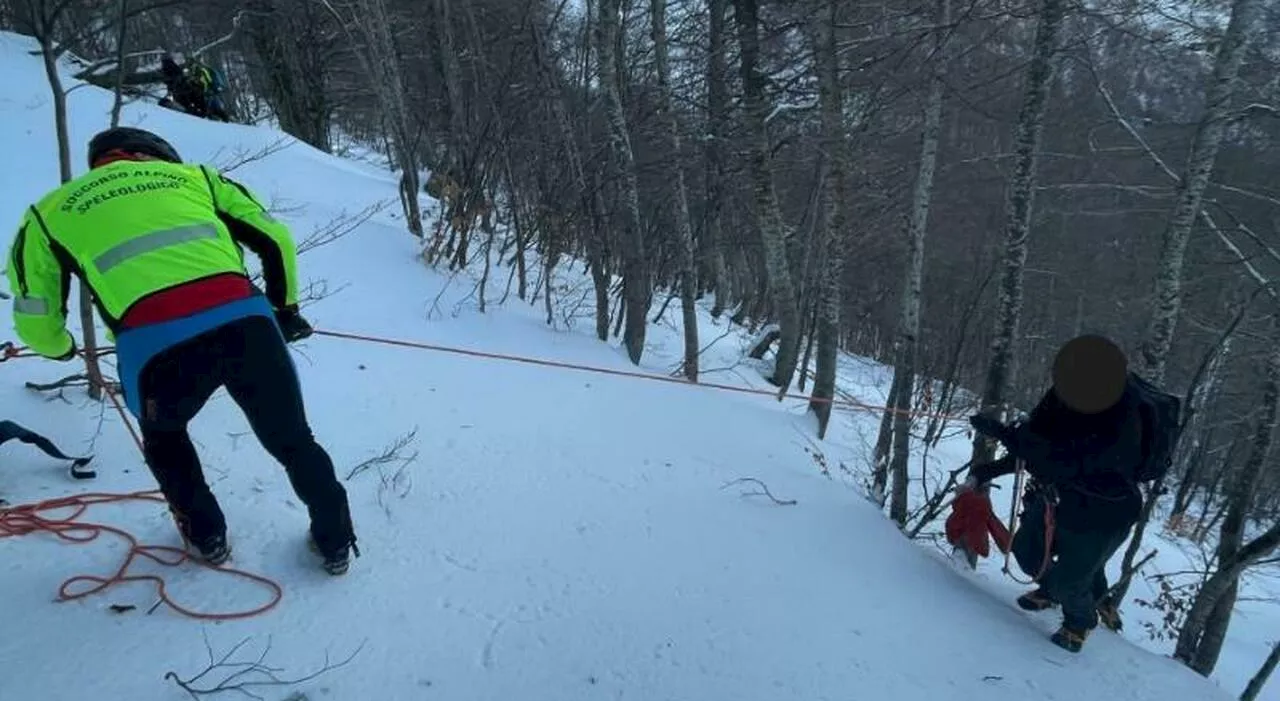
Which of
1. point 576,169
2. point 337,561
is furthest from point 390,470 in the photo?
point 576,169

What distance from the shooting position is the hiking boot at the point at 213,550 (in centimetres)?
279

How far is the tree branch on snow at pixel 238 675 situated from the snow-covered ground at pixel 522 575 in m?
0.02

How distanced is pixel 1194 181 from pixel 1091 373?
3.42 metres

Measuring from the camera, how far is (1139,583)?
8.44m

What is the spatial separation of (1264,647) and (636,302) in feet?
24.6

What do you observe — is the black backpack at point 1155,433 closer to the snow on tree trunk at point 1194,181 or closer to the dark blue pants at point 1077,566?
the dark blue pants at point 1077,566

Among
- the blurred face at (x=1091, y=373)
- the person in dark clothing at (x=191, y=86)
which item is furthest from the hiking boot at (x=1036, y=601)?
the person in dark clothing at (x=191, y=86)

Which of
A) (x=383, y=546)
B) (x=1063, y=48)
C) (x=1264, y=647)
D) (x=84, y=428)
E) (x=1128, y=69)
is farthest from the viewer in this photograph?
(x=1264, y=647)

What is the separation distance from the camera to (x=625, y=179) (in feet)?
25.4

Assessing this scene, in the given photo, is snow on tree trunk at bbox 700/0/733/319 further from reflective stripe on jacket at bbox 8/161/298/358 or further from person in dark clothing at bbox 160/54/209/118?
A: person in dark clothing at bbox 160/54/209/118

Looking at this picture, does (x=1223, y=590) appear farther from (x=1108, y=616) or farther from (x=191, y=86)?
(x=191, y=86)

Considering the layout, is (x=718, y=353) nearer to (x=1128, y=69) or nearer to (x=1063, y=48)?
(x=1128, y=69)

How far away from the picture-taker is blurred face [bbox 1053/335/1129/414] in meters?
3.22

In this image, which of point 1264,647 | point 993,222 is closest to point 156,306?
point 1264,647
